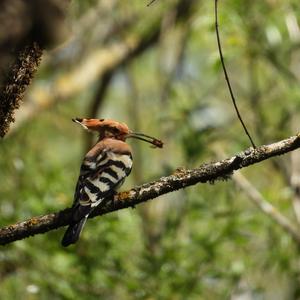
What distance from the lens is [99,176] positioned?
5.15 m

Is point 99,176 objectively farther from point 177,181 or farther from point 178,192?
point 178,192

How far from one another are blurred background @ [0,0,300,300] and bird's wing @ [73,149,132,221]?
52.0 inches

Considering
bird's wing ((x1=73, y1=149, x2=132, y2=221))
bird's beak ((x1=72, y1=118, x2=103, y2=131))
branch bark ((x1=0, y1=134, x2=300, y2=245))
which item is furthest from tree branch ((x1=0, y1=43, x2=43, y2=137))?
bird's beak ((x1=72, y1=118, x2=103, y2=131))

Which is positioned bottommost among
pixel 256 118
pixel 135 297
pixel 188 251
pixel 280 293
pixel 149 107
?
pixel 135 297

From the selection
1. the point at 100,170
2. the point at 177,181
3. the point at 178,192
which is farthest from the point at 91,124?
the point at 178,192

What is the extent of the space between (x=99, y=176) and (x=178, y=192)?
4.14 m

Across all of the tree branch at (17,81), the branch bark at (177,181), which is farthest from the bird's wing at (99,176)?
the tree branch at (17,81)

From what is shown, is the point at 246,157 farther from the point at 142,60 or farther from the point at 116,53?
the point at 142,60

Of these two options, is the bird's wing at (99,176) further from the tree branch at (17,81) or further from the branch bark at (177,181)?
the tree branch at (17,81)

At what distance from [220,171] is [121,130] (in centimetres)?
195

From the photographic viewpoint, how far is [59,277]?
719cm

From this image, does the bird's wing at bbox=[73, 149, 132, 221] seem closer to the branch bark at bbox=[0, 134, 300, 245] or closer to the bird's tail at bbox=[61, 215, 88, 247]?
the bird's tail at bbox=[61, 215, 88, 247]

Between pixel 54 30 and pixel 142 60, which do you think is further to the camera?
pixel 142 60

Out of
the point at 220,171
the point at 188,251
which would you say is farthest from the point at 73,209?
the point at 188,251
